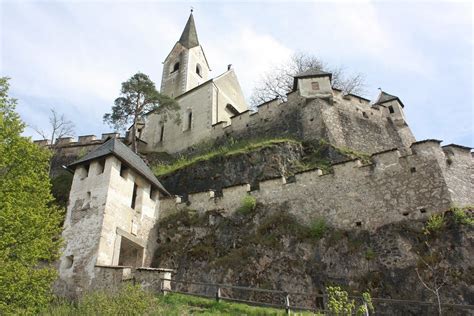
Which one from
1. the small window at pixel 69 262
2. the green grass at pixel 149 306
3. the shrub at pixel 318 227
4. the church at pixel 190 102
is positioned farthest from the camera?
the church at pixel 190 102

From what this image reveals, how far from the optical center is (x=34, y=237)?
13453 mm

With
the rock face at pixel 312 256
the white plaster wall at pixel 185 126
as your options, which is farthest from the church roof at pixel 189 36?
the rock face at pixel 312 256

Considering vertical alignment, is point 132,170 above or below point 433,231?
above

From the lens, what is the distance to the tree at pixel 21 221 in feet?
40.4

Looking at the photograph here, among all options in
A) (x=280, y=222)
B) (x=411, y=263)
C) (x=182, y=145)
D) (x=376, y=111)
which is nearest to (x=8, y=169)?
(x=280, y=222)

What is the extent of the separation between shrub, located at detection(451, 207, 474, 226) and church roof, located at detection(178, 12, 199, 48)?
31559mm

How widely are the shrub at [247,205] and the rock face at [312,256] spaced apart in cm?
10

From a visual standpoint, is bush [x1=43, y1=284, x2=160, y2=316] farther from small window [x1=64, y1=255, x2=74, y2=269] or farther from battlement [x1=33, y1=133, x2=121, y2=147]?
battlement [x1=33, y1=133, x2=121, y2=147]

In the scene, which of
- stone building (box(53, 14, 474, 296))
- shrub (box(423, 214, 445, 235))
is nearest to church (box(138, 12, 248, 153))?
stone building (box(53, 14, 474, 296))

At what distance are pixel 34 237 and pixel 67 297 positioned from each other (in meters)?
3.59

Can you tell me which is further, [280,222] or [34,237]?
[280,222]

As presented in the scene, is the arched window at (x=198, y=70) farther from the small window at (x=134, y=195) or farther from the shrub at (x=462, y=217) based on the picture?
the shrub at (x=462, y=217)

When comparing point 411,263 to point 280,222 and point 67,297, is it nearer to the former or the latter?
point 280,222

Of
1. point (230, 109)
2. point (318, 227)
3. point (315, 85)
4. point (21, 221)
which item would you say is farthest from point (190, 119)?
point (21, 221)
